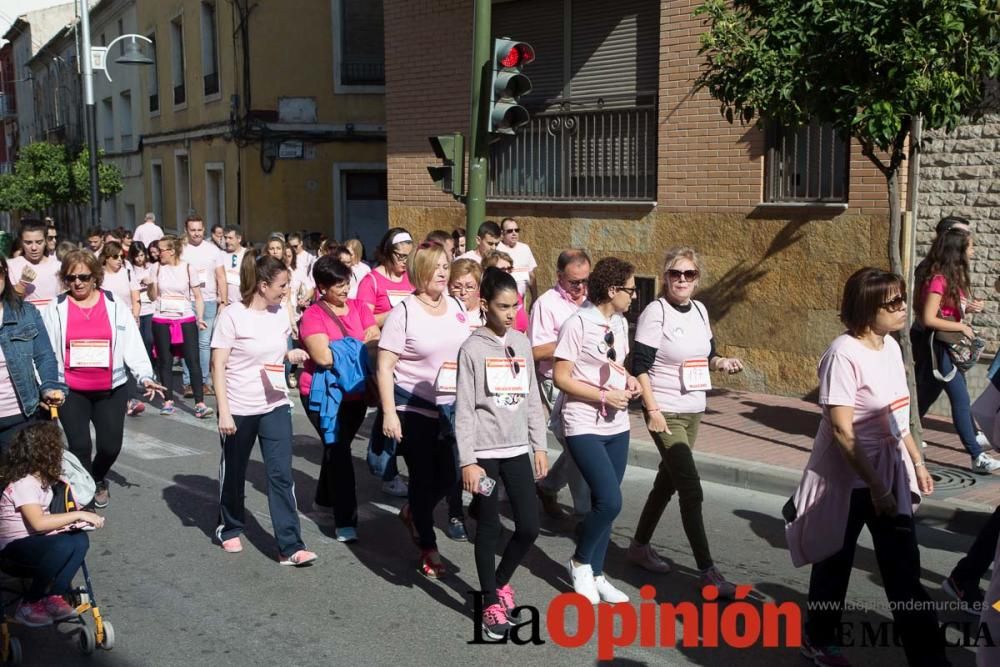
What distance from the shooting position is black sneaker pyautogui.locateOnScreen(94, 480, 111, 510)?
24.3ft

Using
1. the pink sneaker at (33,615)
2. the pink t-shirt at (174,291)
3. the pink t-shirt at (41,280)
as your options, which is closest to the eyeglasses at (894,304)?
the pink sneaker at (33,615)

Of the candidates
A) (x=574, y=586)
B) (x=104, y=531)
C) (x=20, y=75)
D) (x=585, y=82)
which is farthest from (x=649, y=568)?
(x=20, y=75)

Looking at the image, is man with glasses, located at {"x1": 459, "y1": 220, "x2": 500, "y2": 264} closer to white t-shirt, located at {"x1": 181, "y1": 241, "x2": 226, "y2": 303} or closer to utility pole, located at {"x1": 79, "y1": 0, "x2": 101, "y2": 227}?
white t-shirt, located at {"x1": 181, "y1": 241, "x2": 226, "y2": 303}

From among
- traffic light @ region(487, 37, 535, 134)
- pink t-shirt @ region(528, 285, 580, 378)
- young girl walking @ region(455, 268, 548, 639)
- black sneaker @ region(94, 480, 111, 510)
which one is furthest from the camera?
traffic light @ region(487, 37, 535, 134)

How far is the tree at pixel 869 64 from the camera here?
6.81 m

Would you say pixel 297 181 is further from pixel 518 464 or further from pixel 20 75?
pixel 20 75

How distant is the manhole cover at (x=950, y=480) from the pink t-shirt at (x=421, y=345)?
3.34m

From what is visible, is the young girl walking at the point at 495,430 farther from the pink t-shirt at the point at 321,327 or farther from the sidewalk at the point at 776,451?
the sidewalk at the point at 776,451

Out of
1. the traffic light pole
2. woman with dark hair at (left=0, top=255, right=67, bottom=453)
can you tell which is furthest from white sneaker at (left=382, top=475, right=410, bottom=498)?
the traffic light pole

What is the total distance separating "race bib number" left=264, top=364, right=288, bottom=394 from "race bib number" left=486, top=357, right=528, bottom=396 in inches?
65.1

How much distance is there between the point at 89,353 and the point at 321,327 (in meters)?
1.49

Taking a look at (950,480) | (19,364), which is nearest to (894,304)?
(950,480)

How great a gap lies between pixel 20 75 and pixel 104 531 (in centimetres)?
5477

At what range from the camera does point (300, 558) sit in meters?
6.12
